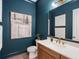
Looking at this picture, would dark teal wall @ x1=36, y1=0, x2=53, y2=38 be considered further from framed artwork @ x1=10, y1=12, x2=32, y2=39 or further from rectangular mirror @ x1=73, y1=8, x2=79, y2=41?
rectangular mirror @ x1=73, y1=8, x2=79, y2=41

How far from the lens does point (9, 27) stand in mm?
3092

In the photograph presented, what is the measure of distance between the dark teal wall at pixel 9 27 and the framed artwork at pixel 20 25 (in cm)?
17

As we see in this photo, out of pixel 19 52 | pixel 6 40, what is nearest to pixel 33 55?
pixel 19 52

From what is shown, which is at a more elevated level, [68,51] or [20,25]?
[20,25]

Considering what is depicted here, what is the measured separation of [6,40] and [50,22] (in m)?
1.85

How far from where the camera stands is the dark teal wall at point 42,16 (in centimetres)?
326

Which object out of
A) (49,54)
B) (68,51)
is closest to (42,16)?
(49,54)

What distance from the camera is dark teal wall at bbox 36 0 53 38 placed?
3264mm

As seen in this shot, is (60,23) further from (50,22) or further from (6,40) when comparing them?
(6,40)

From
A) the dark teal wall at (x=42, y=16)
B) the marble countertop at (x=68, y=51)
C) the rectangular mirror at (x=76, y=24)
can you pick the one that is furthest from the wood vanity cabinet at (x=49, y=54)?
the dark teal wall at (x=42, y=16)

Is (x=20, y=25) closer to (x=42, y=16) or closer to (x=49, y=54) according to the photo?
(x=42, y=16)

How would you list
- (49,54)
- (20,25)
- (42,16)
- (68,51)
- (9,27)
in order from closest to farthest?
(68,51), (49,54), (9,27), (20,25), (42,16)

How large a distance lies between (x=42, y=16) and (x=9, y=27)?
1.53 meters

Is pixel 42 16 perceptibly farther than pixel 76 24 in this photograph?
Yes
